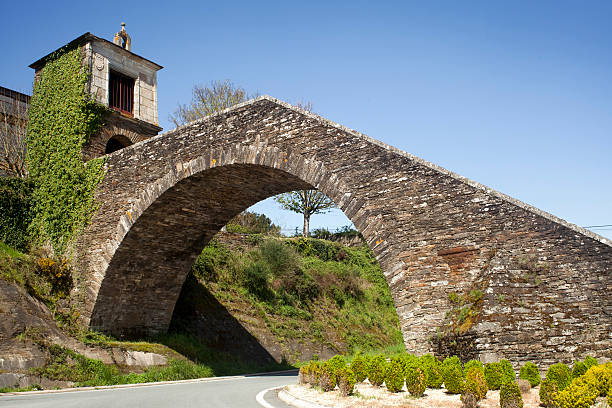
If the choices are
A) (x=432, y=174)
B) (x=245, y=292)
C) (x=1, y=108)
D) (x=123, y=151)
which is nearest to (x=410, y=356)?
(x=432, y=174)

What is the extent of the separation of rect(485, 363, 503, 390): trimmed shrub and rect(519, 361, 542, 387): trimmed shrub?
1.28ft

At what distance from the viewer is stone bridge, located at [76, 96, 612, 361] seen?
7508 millimetres

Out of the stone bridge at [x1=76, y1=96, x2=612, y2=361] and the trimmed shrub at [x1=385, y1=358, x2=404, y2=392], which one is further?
the trimmed shrub at [x1=385, y1=358, x2=404, y2=392]

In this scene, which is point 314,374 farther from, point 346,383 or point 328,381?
point 346,383

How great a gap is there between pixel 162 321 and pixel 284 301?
655 cm

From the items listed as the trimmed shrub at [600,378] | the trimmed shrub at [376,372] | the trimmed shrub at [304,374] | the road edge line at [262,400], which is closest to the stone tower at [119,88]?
the road edge line at [262,400]

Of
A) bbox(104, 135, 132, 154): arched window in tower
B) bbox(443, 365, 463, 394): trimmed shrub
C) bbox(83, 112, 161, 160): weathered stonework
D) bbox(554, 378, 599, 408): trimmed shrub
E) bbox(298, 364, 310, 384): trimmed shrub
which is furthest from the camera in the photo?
bbox(104, 135, 132, 154): arched window in tower

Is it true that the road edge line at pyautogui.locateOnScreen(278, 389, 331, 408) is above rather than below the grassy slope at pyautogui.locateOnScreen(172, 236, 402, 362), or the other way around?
below

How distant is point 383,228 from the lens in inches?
356

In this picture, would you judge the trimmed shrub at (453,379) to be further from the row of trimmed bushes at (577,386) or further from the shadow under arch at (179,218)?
the shadow under arch at (179,218)

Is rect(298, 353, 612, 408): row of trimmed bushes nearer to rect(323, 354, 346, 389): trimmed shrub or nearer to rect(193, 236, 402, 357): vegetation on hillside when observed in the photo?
rect(323, 354, 346, 389): trimmed shrub

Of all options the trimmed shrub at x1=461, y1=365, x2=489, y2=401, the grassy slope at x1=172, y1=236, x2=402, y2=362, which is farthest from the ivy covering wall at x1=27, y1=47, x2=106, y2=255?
the trimmed shrub at x1=461, y1=365, x2=489, y2=401

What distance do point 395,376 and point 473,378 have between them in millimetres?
1356

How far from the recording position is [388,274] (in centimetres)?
895
